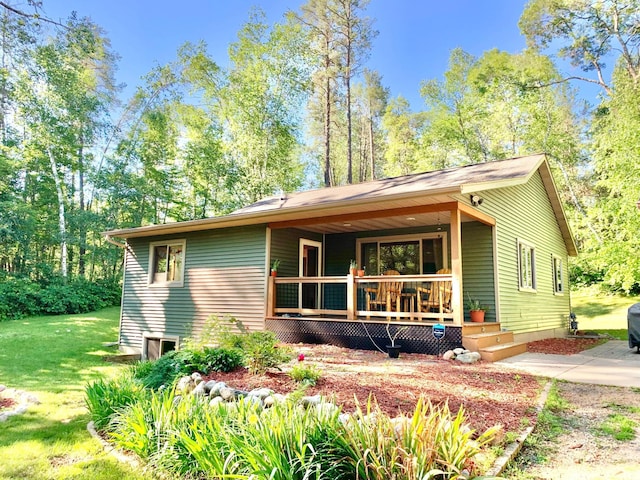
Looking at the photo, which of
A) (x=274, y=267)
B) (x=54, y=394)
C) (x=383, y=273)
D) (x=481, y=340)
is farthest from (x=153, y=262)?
(x=481, y=340)

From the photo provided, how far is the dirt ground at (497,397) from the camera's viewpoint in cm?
272

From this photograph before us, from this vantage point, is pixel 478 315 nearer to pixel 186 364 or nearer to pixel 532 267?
pixel 532 267

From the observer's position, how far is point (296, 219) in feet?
29.1

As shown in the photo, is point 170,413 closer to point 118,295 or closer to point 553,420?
point 553,420

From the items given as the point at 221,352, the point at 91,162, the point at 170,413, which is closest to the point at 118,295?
the point at 91,162

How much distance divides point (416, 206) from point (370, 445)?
18.6ft

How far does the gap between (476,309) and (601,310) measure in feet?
42.0

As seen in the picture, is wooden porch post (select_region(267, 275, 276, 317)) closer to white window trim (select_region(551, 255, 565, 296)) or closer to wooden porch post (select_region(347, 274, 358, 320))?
wooden porch post (select_region(347, 274, 358, 320))

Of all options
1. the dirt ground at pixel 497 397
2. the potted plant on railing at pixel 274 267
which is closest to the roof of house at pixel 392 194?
the potted plant on railing at pixel 274 267

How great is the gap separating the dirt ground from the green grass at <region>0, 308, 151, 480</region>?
1545 millimetres

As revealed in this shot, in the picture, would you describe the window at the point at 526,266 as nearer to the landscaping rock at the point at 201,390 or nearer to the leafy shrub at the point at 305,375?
the leafy shrub at the point at 305,375

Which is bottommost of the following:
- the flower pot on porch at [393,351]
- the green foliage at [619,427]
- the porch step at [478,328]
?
the green foliage at [619,427]

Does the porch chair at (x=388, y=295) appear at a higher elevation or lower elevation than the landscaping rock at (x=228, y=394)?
higher

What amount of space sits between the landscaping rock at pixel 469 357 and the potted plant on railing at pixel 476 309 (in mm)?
1723
